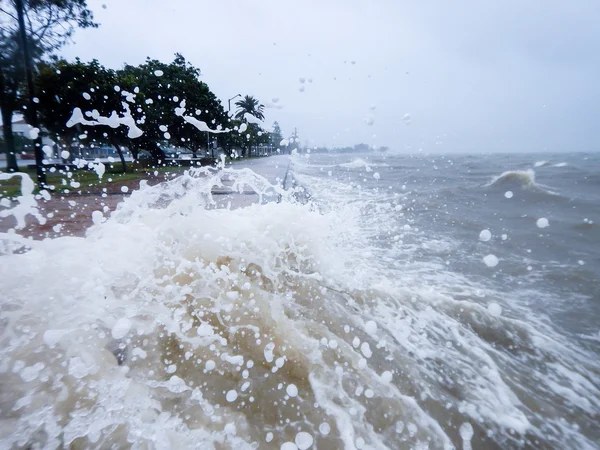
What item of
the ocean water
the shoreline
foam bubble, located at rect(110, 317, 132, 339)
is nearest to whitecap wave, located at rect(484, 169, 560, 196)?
the ocean water

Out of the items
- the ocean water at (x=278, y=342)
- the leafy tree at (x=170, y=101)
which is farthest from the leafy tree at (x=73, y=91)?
the ocean water at (x=278, y=342)

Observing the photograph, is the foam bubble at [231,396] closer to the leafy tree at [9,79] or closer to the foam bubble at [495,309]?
the foam bubble at [495,309]

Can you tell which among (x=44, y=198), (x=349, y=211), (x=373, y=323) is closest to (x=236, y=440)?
(x=373, y=323)

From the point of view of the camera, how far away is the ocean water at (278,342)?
5.69 feet

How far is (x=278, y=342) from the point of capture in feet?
7.66

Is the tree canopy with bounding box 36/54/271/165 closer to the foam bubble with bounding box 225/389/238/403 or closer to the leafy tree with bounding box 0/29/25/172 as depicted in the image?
the leafy tree with bounding box 0/29/25/172

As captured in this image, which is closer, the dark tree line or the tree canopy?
the dark tree line

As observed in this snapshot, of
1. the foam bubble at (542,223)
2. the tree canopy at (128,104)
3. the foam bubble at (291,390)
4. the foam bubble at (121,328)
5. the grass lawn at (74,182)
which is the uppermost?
the tree canopy at (128,104)

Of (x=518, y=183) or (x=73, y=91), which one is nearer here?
(x=518, y=183)

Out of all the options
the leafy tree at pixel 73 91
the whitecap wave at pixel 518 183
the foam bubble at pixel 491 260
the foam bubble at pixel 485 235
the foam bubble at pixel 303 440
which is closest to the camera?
the foam bubble at pixel 303 440

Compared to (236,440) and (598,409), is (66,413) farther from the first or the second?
(598,409)

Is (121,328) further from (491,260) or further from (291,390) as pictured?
(491,260)

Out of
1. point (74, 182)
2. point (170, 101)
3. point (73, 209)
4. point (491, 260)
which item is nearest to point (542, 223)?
point (491, 260)

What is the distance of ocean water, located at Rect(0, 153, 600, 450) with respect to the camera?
1734mm
